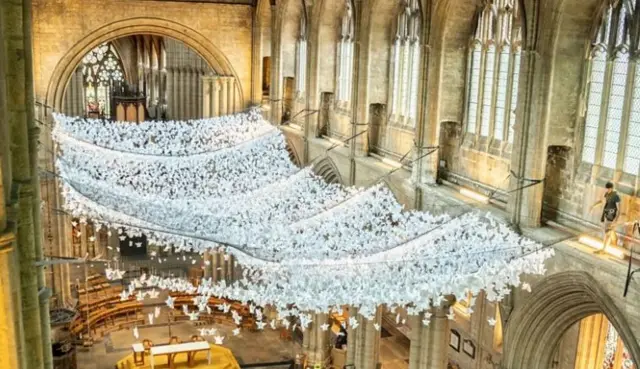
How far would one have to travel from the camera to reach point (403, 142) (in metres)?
17.5

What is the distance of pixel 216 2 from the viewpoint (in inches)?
1011

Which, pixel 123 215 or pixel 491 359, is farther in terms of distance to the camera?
pixel 491 359

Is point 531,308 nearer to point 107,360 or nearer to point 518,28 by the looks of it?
point 518,28

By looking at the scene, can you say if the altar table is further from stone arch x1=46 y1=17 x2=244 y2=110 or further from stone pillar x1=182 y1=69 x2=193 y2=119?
stone pillar x1=182 y1=69 x2=193 y2=119

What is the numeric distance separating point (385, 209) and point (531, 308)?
13.3 feet

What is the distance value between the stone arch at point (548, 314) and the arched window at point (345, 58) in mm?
9190

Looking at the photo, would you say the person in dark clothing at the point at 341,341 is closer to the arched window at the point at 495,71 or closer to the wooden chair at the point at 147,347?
the wooden chair at the point at 147,347

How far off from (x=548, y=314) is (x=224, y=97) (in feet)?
54.2

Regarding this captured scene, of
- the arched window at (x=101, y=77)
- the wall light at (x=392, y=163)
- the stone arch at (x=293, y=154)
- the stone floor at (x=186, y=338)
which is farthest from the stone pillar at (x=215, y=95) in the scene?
the arched window at (x=101, y=77)

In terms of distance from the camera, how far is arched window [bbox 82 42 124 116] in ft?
149

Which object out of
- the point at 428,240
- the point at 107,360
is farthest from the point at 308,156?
the point at 428,240

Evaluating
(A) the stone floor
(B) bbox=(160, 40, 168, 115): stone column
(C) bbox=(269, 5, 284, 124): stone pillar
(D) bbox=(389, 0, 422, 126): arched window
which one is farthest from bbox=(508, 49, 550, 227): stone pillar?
(B) bbox=(160, 40, 168, 115): stone column

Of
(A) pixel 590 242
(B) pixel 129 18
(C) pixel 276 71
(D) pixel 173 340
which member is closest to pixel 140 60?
(B) pixel 129 18

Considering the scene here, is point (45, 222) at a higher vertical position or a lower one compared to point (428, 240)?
lower
